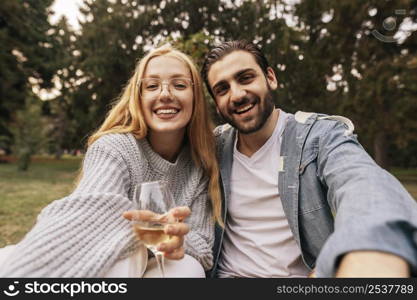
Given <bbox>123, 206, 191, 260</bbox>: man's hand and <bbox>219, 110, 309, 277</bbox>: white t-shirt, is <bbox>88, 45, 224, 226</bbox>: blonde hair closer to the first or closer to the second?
<bbox>219, 110, 309, 277</bbox>: white t-shirt

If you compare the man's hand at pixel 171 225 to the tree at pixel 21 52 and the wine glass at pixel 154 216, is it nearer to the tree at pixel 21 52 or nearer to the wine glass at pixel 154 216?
the wine glass at pixel 154 216

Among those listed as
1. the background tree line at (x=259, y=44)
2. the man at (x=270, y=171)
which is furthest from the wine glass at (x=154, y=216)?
the background tree line at (x=259, y=44)

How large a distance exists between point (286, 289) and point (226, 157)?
1.34 metres

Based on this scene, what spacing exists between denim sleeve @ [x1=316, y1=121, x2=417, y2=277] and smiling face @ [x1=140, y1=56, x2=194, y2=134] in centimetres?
118

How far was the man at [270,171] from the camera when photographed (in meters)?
2.31

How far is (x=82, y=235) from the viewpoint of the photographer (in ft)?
5.81

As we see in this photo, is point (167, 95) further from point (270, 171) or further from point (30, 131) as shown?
point (30, 131)

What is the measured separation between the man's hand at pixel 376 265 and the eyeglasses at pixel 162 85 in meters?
1.73

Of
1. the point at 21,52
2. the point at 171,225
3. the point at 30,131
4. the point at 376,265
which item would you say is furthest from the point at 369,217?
the point at 30,131

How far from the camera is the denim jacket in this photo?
49.6 inches

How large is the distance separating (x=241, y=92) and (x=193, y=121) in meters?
0.42

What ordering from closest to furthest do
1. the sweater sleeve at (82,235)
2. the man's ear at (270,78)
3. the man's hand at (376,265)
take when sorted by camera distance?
the man's hand at (376,265) < the sweater sleeve at (82,235) < the man's ear at (270,78)

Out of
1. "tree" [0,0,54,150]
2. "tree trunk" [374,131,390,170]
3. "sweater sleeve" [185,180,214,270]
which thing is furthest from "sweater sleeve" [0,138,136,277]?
"tree" [0,0,54,150]

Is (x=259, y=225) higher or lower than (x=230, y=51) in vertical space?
lower
